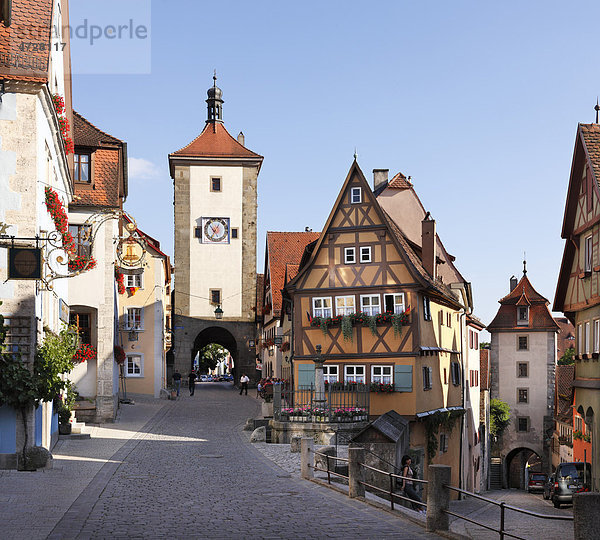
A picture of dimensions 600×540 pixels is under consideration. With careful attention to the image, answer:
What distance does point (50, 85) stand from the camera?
19.2 meters

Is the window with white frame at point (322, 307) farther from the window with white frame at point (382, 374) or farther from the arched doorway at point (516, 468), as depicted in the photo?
the arched doorway at point (516, 468)

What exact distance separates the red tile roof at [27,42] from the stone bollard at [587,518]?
13.4 meters

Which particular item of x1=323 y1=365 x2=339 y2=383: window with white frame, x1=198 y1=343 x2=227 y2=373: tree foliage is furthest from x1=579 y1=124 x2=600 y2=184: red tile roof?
x1=198 y1=343 x2=227 y2=373: tree foliage

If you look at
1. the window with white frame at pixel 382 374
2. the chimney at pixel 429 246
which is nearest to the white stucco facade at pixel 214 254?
the chimney at pixel 429 246

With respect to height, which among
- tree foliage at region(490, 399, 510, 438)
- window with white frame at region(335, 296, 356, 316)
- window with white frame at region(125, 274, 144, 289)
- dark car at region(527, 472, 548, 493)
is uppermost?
window with white frame at region(125, 274, 144, 289)

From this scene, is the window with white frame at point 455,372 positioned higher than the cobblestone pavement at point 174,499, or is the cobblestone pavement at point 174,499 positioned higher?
the window with white frame at point 455,372

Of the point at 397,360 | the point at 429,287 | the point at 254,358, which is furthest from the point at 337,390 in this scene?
the point at 254,358

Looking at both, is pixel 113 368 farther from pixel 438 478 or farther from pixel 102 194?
pixel 438 478

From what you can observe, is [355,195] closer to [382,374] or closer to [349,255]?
[349,255]

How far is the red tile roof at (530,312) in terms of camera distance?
59.1 meters

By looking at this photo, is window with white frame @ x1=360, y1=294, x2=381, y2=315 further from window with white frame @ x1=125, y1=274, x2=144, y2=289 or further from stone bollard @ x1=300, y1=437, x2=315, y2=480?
window with white frame @ x1=125, y1=274, x2=144, y2=289

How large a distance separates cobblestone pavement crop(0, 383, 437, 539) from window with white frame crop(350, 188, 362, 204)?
10576 mm

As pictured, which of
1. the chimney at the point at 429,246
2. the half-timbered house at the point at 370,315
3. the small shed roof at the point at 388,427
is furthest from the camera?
the chimney at the point at 429,246

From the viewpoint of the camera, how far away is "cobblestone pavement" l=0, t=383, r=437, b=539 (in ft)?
36.9
